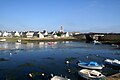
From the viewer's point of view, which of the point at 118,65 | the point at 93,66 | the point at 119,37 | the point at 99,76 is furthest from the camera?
the point at 119,37

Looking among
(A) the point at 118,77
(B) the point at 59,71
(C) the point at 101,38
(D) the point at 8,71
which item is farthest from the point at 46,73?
(C) the point at 101,38

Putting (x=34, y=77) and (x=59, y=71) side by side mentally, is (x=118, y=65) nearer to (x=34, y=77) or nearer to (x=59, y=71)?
(x=59, y=71)

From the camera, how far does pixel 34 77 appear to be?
34594mm

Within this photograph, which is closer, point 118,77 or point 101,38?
point 118,77

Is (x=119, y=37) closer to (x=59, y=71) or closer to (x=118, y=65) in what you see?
(x=118, y=65)

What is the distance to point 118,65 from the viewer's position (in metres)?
45.8

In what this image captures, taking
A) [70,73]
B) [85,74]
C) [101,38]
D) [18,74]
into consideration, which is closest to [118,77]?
[85,74]

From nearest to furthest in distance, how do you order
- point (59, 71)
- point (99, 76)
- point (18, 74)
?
point (99, 76) < point (18, 74) < point (59, 71)

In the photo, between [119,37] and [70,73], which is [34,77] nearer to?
[70,73]

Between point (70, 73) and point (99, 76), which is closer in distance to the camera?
point (99, 76)

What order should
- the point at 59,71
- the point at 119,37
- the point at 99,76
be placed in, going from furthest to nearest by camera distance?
the point at 119,37, the point at 59,71, the point at 99,76

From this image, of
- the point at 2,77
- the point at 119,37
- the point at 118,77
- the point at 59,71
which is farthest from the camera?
the point at 119,37

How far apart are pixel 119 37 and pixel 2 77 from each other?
453 ft

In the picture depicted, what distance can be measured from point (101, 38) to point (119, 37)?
44.6 feet
